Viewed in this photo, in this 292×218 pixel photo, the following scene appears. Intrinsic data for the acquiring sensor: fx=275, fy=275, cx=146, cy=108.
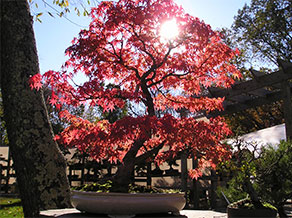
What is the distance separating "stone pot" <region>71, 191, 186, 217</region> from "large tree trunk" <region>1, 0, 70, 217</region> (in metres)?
1.05

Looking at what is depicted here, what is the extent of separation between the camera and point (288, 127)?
4641mm

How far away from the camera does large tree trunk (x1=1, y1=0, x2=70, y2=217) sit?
2.22 m

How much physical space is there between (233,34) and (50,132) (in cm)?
1319

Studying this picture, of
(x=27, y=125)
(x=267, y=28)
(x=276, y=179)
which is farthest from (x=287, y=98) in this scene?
(x=267, y=28)

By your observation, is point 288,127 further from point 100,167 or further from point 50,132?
point 100,167

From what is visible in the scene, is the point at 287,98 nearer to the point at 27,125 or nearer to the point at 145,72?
the point at 145,72

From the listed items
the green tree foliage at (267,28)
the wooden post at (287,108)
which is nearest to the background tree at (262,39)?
the green tree foliage at (267,28)

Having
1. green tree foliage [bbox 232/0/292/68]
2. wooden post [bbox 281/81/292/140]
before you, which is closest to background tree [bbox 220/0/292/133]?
green tree foliage [bbox 232/0/292/68]

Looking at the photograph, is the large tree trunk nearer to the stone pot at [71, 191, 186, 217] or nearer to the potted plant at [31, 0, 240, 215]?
the potted plant at [31, 0, 240, 215]

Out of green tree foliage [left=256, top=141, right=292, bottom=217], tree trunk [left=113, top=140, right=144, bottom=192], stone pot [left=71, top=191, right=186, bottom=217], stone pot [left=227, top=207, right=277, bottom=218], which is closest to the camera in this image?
stone pot [left=71, top=191, right=186, bottom=217]

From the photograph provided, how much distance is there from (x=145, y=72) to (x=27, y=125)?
1.09 metres

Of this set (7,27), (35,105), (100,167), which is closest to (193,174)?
(35,105)

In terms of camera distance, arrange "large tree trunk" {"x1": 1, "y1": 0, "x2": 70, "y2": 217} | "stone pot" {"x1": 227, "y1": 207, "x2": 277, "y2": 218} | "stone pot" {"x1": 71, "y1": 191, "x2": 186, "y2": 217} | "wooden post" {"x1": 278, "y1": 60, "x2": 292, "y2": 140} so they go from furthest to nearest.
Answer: "wooden post" {"x1": 278, "y1": 60, "x2": 292, "y2": 140}, "large tree trunk" {"x1": 1, "y1": 0, "x2": 70, "y2": 217}, "stone pot" {"x1": 227, "y1": 207, "x2": 277, "y2": 218}, "stone pot" {"x1": 71, "y1": 191, "x2": 186, "y2": 217}

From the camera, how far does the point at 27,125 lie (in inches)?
90.1
